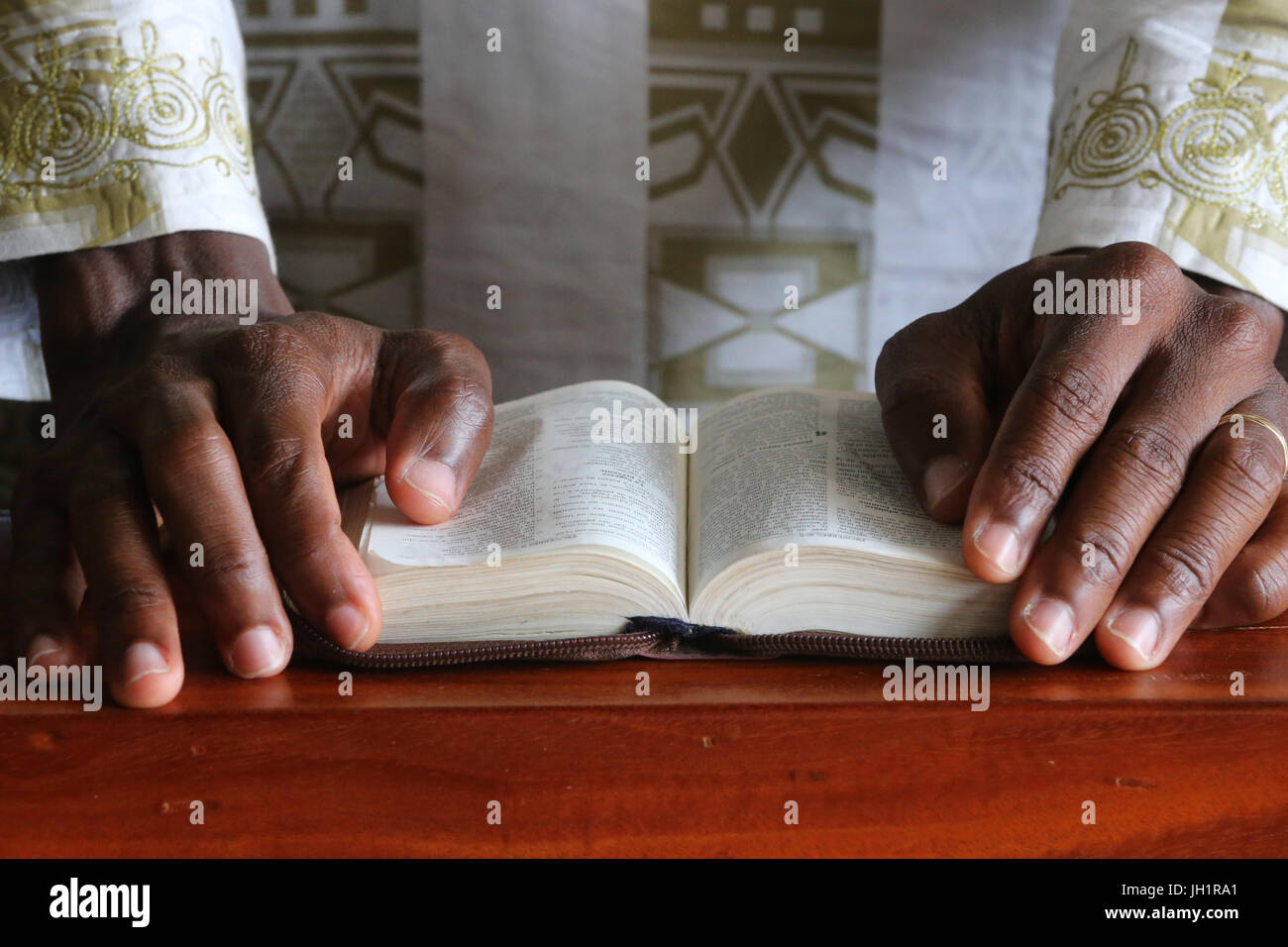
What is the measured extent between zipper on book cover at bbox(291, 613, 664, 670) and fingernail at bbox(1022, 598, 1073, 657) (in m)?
0.18

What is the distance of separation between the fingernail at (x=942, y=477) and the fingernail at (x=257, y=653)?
330 millimetres

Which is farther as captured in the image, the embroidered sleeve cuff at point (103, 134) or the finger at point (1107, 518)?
the embroidered sleeve cuff at point (103, 134)

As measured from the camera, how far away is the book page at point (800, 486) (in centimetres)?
55

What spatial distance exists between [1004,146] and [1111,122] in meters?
0.30

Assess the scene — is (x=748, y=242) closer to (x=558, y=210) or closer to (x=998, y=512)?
(x=558, y=210)

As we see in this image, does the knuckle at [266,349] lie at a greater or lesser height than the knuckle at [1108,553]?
Answer: greater

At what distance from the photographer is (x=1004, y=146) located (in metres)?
1.14

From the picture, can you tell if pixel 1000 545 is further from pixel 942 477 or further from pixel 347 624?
pixel 347 624

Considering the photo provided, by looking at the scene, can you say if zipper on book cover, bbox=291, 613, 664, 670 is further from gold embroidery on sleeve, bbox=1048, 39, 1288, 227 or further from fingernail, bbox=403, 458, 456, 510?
gold embroidery on sleeve, bbox=1048, 39, 1288, 227

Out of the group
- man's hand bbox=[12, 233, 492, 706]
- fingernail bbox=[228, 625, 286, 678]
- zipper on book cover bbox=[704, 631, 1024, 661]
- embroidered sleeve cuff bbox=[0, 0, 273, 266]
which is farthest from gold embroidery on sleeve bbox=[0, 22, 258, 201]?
zipper on book cover bbox=[704, 631, 1024, 661]

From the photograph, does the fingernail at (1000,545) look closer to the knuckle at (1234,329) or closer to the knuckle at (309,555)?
the knuckle at (1234,329)

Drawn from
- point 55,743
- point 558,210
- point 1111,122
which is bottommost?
point 55,743

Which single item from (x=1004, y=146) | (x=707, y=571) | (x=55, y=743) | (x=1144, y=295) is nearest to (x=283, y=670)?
(x=55, y=743)

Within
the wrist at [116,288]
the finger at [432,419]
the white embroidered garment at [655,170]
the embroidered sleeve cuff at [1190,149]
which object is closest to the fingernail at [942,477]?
the finger at [432,419]
